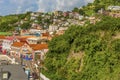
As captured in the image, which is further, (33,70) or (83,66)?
(33,70)

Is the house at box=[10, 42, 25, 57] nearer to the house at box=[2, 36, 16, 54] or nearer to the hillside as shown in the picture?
the house at box=[2, 36, 16, 54]

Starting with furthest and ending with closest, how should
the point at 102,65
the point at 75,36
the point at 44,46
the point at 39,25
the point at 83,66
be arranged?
the point at 39,25 < the point at 44,46 < the point at 75,36 < the point at 83,66 < the point at 102,65

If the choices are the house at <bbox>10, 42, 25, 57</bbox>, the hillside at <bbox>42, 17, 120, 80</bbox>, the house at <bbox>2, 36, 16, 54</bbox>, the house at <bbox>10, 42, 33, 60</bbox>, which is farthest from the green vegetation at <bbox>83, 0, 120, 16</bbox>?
the hillside at <bbox>42, 17, 120, 80</bbox>

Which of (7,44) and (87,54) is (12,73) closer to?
(87,54)

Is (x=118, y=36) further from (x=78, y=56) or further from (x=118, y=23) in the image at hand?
(x=78, y=56)

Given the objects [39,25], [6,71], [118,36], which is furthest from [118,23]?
[39,25]

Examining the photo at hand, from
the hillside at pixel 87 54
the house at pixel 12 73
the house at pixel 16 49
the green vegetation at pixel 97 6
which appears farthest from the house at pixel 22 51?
the green vegetation at pixel 97 6
